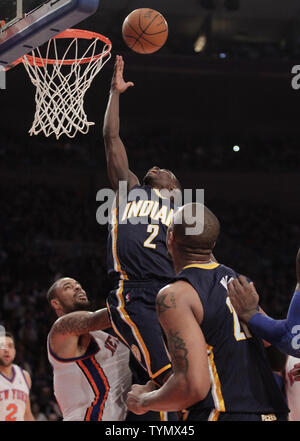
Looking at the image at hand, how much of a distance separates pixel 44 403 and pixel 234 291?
7780 millimetres

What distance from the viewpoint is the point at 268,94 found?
18.3 metres

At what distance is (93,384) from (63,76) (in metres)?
2.83

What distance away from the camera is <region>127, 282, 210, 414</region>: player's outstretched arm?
8.91 ft

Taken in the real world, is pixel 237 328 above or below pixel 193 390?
above

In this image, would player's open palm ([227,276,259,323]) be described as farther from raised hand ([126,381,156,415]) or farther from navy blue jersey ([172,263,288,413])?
raised hand ([126,381,156,415])

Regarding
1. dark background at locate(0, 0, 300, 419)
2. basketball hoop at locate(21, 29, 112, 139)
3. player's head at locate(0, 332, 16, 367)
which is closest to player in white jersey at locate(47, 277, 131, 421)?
player's head at locate(0, 332, 16, 367)

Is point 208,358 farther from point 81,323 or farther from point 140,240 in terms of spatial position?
point 81,323

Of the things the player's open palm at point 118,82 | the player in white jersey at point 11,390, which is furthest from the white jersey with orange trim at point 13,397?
the player's open palm at point 118,82

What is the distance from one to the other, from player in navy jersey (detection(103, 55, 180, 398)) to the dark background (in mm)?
9841

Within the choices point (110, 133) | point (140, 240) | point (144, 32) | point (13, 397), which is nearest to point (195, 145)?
point (13, 397)

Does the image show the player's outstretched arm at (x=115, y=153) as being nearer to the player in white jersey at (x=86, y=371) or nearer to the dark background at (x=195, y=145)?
the player in white jersey at (x=86, y=371)

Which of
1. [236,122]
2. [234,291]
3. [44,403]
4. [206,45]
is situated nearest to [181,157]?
[236,122]

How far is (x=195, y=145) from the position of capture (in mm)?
19734

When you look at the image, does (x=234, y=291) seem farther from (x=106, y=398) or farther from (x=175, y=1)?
(x=175, y=1)
